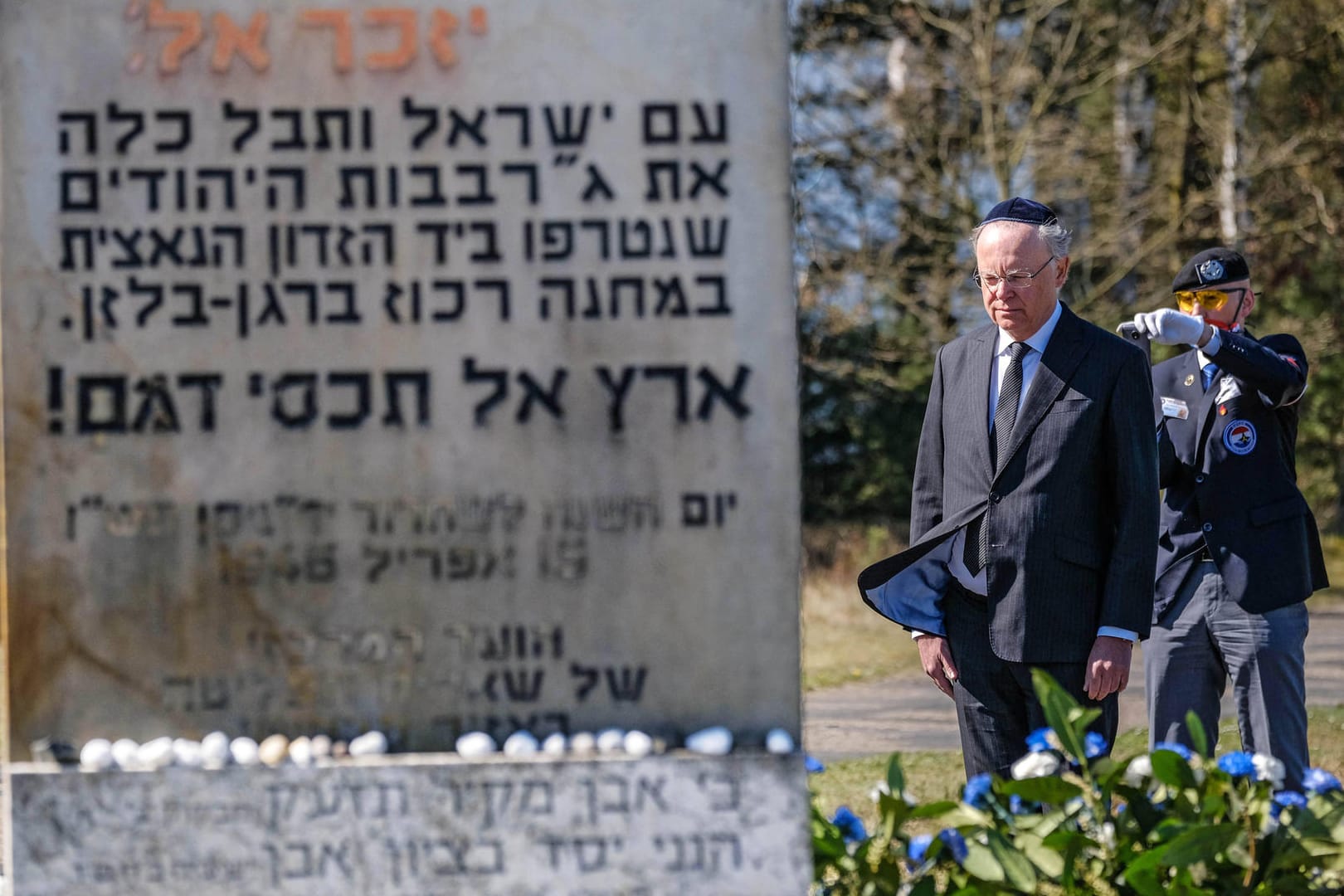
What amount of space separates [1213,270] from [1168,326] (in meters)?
0.89

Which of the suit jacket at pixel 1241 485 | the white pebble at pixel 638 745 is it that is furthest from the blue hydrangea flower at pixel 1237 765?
the suit jacket at pixel 1241 485

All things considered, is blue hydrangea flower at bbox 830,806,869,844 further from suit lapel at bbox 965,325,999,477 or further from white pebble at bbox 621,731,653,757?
suit lapel at bbox 965,325,999,477

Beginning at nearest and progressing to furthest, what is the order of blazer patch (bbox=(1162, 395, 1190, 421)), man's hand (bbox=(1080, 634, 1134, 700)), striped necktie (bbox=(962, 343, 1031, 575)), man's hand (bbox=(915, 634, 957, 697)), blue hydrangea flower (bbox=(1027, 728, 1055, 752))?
blue hydrangea flower (bbox=(1027, 728, 1055, 752)), man's hand (bbox=(1080, 634, 1134, 700)), striped necktie (bbox=(962, 343, 1031, 575)), man's hand (bbox=(915, 634, 957, 697)), blazer patch (bbox=(1162, 395, 1190, 421))

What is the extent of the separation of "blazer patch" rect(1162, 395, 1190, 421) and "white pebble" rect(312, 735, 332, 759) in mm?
3033

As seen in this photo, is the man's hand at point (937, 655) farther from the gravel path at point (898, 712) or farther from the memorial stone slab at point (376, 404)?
the gravel path at point (898, 712)

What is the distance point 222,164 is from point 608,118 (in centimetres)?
76

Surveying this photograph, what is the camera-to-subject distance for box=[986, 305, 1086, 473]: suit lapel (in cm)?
390

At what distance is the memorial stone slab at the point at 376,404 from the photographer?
10.9ft

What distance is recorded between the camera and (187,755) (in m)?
3.26

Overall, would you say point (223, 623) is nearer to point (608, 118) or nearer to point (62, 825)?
point (62, 825)

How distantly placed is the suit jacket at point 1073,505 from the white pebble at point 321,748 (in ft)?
5.03

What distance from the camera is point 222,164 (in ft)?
10.9

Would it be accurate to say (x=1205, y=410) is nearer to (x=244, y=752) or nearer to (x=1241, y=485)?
(x=1241, y=485)

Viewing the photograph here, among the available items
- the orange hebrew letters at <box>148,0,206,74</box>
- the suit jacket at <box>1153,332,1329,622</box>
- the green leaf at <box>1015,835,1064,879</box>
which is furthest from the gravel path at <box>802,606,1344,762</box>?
the orange hebrew letters at <box>148,0,206,74</box>
